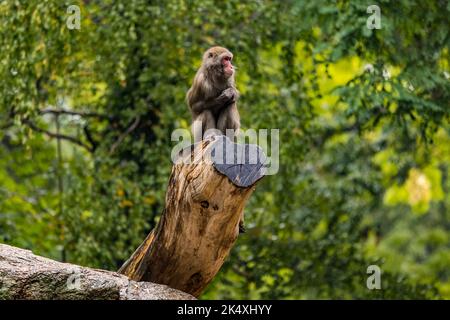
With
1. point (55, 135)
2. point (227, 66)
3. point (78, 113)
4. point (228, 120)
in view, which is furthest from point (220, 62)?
point (55, 135)

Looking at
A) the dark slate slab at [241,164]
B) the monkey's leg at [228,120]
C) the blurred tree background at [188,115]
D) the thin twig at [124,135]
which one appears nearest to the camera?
the dark slate slab at [241,164]

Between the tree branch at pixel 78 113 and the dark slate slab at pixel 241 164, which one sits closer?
the dark slate slab at pixel 241 164

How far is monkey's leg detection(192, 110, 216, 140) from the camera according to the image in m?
7.66

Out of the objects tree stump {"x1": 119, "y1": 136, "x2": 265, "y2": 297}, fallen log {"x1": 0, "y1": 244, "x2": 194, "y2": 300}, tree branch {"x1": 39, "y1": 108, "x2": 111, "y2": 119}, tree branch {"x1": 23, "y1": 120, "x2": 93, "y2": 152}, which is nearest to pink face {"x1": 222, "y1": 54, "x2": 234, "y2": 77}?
tree stump {"x1": 119, "y1": 136, "x2": 265, "y2": 297}

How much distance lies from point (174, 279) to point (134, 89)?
4642 mm

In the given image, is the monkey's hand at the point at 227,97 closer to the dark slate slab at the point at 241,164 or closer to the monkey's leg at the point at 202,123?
the monkey's leg at the point at 202,123

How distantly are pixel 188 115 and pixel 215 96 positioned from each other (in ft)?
7.87

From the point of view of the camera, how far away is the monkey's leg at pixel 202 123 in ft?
25.1

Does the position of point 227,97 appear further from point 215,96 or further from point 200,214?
point 200,214

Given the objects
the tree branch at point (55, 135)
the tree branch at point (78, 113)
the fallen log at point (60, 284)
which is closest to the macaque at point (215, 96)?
the fallen log at point (60, 284)

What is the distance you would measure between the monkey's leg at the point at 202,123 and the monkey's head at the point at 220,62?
361 mm
